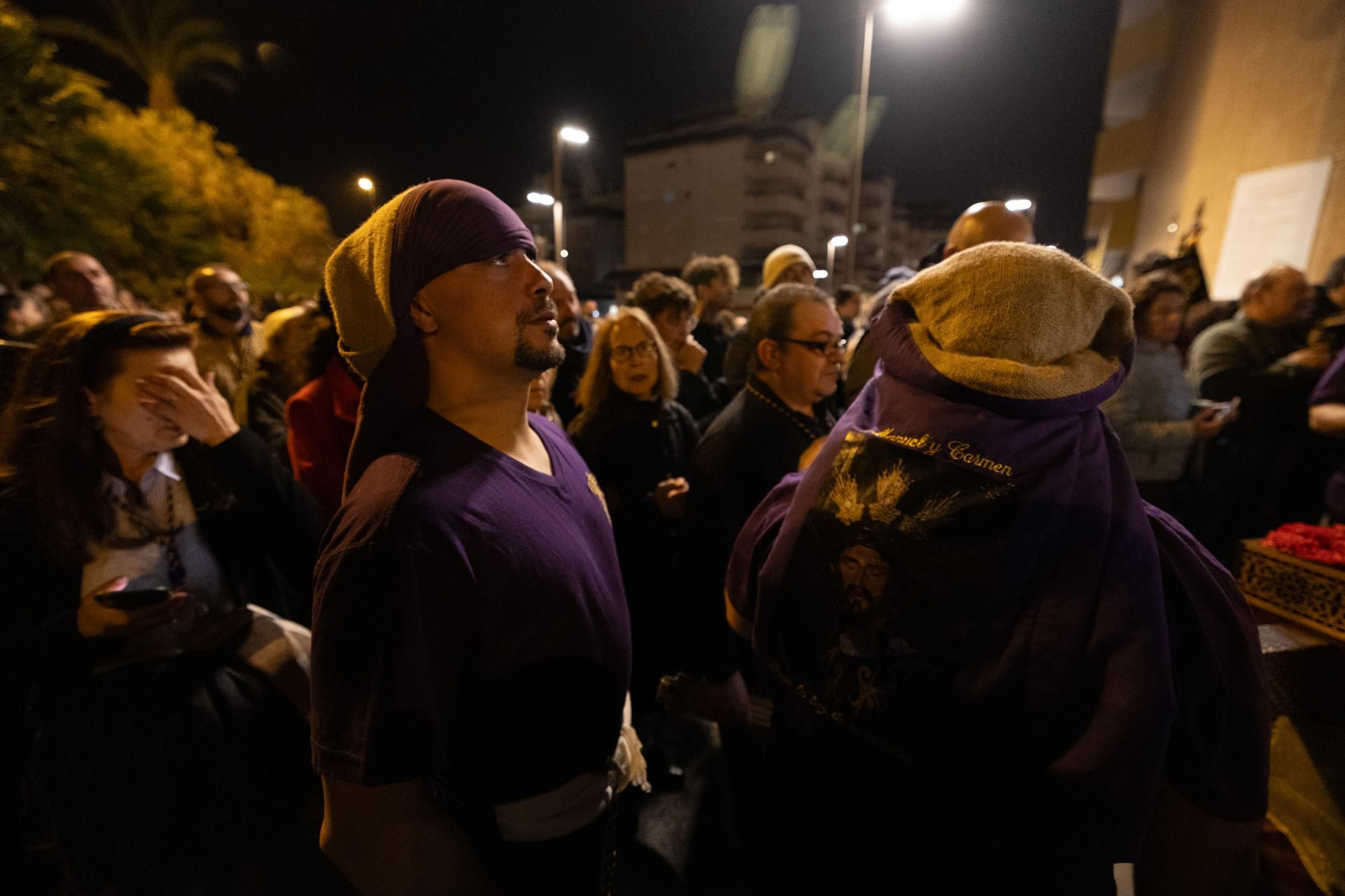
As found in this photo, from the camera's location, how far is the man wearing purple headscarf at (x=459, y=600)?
3.89ft

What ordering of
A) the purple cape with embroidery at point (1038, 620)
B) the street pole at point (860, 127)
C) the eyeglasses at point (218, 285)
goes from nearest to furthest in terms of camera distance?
the purple cape with embroidery at point (1038, 620), the eyeglasses at point (218, 285), the street pole at point (860, 127)

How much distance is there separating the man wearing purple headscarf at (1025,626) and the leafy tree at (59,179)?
19812 millimetres

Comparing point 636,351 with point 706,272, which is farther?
point 706,272

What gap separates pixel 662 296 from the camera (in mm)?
4457

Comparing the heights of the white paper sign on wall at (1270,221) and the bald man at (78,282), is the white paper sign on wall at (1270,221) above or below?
above

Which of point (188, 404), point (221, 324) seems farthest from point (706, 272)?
point (188, 404)

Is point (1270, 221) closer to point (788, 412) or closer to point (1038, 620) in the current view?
point (788, 412)

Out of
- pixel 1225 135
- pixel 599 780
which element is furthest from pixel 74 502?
pixel 1225 135

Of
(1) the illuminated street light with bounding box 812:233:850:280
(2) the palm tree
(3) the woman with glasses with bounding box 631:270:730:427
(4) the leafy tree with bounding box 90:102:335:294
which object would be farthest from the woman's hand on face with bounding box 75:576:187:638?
(1) the illuminated street light with bounding box 812:233:850:280

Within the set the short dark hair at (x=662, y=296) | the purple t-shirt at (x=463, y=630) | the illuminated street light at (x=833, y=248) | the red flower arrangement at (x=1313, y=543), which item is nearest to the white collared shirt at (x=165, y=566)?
the purple t-shirt at (x=463, y=630)

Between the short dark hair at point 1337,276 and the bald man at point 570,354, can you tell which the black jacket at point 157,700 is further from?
the short dark hair at point 1337,276

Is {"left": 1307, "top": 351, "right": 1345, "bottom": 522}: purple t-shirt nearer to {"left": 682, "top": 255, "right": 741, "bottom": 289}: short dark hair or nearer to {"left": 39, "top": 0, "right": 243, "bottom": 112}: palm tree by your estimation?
{"left": 682, "top": 255, "right": 741, "bottom": 289}: short dark hair

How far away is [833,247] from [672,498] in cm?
4669

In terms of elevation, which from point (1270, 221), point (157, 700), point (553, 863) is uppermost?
point (1270, 221)
